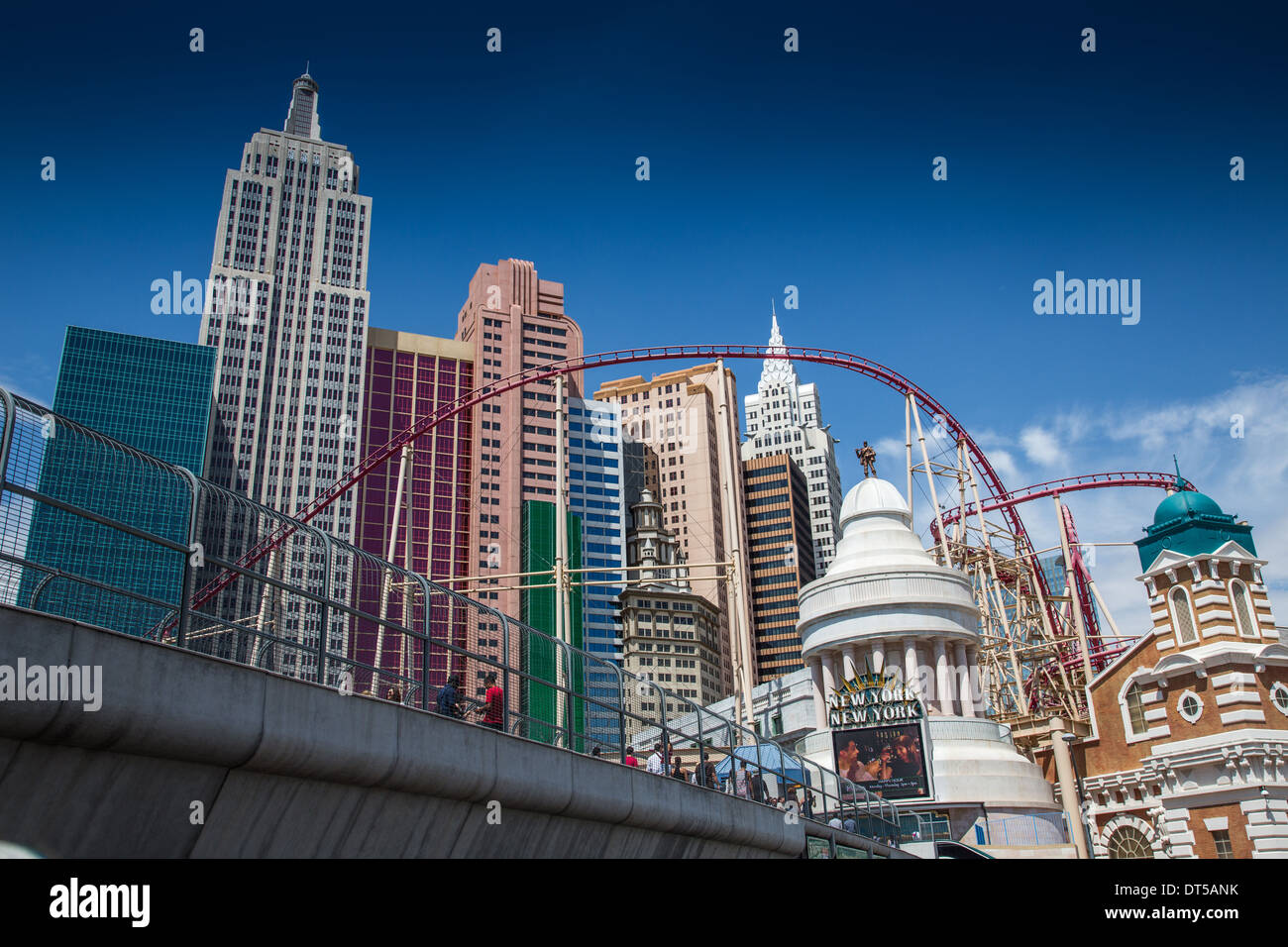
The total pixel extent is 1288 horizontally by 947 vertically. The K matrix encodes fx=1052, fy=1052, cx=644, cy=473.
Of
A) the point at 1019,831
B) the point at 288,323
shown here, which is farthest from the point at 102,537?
the point at 288,323

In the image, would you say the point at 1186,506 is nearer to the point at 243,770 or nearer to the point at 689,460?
the point at 243,770

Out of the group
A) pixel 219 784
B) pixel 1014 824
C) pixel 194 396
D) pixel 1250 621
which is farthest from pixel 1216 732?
pixel 194 396

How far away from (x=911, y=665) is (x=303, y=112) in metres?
140

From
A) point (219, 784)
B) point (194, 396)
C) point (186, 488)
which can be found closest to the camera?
point (219, 784)

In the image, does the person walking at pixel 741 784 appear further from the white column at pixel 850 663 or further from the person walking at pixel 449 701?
the white column at pixel 850 663

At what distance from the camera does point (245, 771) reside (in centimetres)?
884

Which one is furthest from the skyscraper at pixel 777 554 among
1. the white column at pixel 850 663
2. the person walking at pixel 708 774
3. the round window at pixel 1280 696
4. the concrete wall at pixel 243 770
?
the concrete wall at pixel 243 770

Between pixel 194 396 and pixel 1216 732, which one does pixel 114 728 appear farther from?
pixel 194 396

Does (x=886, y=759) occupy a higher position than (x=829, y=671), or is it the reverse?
(x=829, y=671)

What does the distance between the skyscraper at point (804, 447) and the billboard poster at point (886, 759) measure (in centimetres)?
13083

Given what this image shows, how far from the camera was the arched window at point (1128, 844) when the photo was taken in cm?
3812
